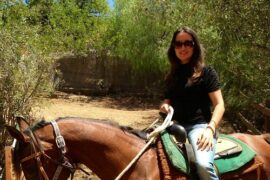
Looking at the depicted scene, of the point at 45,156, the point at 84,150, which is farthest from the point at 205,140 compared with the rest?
the point at 45,156

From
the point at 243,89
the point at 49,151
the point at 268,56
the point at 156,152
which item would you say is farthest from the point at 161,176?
the point at 243,89

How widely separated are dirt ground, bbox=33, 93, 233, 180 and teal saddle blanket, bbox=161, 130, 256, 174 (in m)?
7.84

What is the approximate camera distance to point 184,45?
3.32m

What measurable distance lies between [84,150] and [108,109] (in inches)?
549

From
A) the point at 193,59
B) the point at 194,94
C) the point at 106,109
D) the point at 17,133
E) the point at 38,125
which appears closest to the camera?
the point at 17,133

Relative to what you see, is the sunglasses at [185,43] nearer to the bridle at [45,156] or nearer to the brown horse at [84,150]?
the brown horse at [84,150]

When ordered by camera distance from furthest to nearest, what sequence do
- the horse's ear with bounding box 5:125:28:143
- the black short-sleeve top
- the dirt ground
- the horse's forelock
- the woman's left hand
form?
1. the dirt ground
2. the black short-sleeve top
3. the woman's left hand
4. the horse's forelock
5. the horse's ear with bounding box 5:125:28:143

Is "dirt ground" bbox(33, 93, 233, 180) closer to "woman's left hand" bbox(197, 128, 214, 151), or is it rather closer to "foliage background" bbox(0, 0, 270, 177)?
"foliage background" bbox(0, 0, 270, 177)

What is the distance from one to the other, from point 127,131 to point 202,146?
1.87ft

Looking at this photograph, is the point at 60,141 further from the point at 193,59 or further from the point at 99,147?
the point at 193,59

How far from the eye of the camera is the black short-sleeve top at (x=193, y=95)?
10.6 ft

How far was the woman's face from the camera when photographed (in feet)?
10.9

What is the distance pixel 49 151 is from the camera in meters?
2.87

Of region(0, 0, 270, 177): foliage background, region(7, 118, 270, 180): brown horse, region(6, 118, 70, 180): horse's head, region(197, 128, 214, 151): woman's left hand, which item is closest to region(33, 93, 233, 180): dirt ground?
region(0, 0, 270, 177): foliage background
